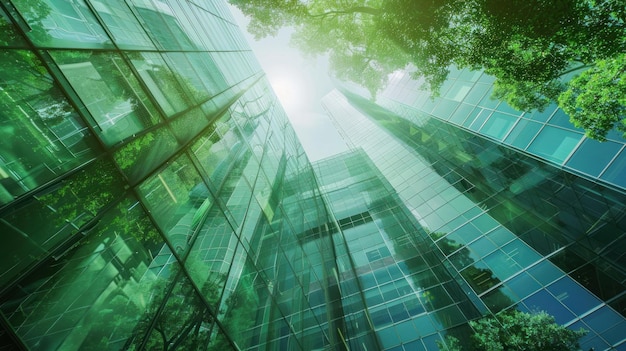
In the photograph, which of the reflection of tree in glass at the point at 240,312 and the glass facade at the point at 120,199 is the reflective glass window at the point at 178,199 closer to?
the glass facade at the point at 120,199

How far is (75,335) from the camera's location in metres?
2.86

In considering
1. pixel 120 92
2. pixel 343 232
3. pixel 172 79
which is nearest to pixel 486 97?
pixel 343 232

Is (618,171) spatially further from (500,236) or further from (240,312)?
(240,312)

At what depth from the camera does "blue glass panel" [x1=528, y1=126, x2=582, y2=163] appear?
12.3 meters

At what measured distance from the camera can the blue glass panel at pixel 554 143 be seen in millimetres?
12312

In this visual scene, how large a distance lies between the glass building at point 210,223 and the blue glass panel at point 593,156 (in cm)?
35

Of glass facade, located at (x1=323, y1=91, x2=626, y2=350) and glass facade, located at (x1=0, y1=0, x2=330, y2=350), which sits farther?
glass facade, located at (x1=323, y1=91, x2=626, y2=350)

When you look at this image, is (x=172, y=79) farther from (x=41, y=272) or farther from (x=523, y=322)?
(x=523, y=322)

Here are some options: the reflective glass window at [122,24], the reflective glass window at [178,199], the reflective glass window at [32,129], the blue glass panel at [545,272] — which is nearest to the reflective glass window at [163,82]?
the reflective glass window at [122,24]

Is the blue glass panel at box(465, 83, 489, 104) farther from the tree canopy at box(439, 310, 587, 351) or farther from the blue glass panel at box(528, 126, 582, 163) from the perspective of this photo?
the tree canopy at box(439, 310, 587, 351)

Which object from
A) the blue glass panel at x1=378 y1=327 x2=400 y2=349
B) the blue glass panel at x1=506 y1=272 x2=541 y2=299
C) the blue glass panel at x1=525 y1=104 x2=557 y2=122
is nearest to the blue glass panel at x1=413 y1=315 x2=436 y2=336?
the blue glass panel at x1=378 y1=327 x2=400 y2=349

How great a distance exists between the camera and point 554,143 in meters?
13.0

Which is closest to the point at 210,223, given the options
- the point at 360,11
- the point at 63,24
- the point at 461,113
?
the point at 63,24

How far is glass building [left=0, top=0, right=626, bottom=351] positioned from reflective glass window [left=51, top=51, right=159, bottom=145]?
0.03 meters
